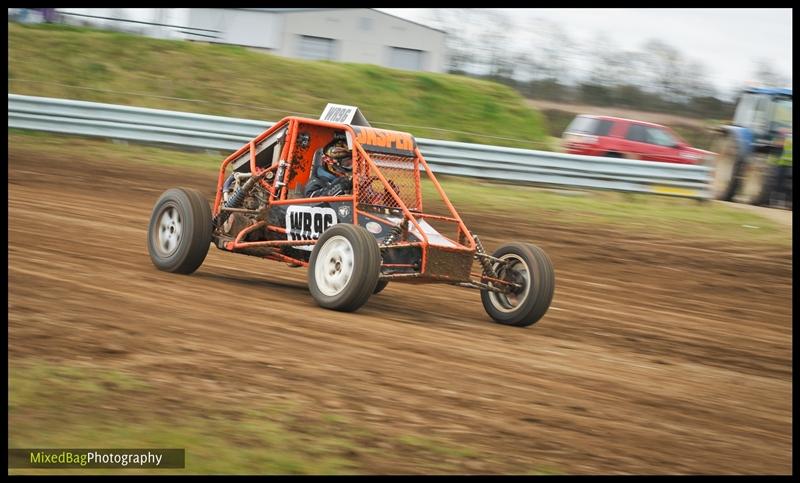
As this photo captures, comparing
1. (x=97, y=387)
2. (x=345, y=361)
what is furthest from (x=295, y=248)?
(x=97, y=387)

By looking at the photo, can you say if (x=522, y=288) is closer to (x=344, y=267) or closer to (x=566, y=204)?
(x=344, y=267)

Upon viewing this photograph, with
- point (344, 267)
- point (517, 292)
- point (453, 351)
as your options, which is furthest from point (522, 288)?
point (453, 351)

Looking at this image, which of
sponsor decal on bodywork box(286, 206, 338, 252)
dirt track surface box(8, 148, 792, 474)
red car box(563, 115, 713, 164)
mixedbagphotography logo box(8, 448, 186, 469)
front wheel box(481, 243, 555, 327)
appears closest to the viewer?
mixedbagphotography logo box(8, 448, 186, 469)

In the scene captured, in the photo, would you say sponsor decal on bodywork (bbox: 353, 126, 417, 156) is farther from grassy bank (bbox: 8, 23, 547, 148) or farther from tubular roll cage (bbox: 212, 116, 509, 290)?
grassy bank (bbox: 8, 23, 547, 148)

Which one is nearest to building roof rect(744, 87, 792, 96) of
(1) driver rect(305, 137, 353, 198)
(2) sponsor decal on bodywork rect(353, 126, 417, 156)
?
(2) sponsor decal on bodywork rect(353, 126, 417, 156)

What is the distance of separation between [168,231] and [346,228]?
2.16 metres

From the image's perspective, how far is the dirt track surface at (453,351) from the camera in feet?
16.3

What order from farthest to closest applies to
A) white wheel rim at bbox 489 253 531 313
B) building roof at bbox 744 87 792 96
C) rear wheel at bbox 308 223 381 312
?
building roof at bbox 744 87 792 96 → white wheel rim at bbox 489 253 531 313 → rear wheel at bbox 308 223 381 312

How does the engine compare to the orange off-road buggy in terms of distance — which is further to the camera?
the engine

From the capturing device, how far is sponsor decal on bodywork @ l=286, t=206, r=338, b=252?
26.8 ft

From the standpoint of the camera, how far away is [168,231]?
8898mm

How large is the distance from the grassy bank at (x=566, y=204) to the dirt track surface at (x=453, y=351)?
3.24 meters

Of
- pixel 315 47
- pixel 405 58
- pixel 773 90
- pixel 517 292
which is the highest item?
pixel 405 58

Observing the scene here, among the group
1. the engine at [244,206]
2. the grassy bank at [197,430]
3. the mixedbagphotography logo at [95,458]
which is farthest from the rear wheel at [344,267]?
the mixedbagphotography logo at [95,458]
